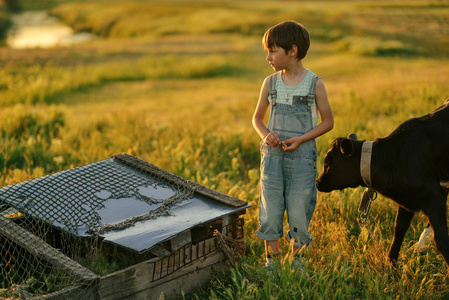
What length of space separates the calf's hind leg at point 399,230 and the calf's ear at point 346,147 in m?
0.70

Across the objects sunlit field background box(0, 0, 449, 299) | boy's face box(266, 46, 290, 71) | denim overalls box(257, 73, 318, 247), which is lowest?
sunlit field background box(0, 0, 449, 299)

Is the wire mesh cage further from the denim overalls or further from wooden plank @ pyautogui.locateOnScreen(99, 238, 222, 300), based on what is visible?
the denim overalls

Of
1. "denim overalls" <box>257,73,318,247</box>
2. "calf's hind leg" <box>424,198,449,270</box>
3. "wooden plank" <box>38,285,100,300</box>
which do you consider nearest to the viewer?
"wooden plank" <box>38,285,100,300</box>

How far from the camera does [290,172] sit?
3789mm

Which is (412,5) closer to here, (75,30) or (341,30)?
(341,30)

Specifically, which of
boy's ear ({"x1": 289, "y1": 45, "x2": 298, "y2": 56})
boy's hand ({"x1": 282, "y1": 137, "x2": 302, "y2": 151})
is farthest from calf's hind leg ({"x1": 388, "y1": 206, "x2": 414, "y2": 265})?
boy's ear ({"x1": 289, "y1": 45, "x2": 298, "y2": 56})

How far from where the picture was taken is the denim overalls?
12.4ft

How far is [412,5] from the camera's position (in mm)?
30219

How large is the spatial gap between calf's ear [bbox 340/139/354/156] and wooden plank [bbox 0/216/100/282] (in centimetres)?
196

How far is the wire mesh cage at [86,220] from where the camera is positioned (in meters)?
3.35

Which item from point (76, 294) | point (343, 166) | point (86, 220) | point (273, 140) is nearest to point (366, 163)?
point (343, 166)

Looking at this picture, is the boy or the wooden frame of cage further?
the boy

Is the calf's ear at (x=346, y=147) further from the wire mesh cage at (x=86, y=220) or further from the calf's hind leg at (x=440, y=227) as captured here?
the wire mesh cage at (x=86, y=220)

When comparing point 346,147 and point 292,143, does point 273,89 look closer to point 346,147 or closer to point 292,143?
point 292,143
